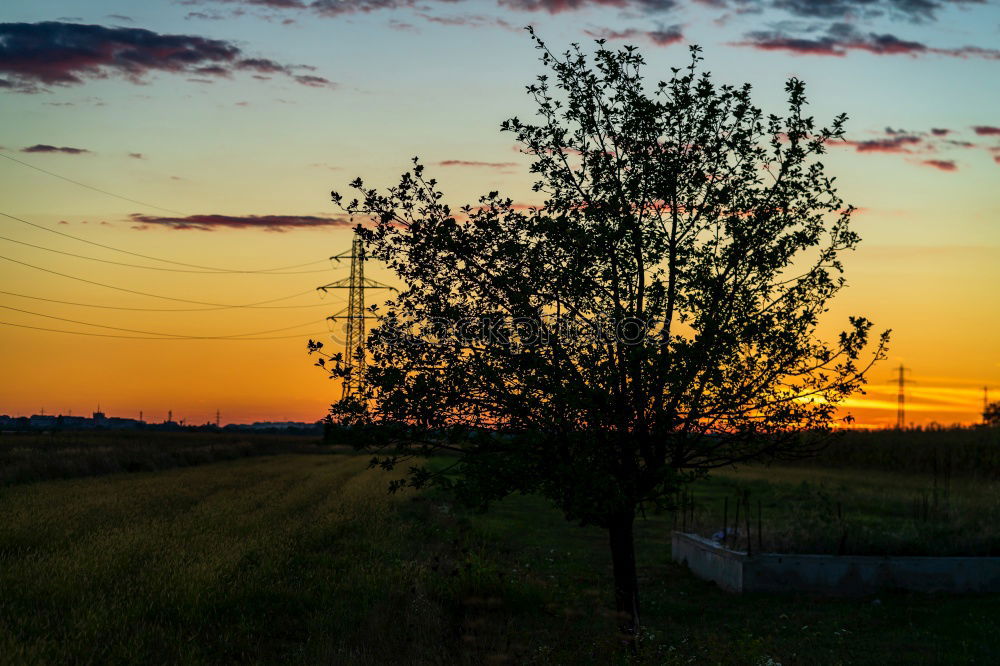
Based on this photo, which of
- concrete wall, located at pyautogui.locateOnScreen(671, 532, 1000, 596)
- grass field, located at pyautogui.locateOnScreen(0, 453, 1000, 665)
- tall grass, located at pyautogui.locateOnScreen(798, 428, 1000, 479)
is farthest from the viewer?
tall grass, located at pyautogui.locateOnScreen(798, 428, 1000, 479)

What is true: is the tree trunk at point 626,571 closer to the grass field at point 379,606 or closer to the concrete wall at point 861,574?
the grass field at point 379,606

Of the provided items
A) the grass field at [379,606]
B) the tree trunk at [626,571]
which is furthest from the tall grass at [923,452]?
the tree trunk at [626,571]

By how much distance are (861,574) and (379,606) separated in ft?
37.8

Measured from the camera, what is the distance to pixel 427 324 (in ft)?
43.2

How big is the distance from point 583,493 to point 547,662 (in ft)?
9.72

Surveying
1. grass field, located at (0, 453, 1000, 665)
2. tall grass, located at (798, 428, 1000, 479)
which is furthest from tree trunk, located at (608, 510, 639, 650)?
tall grass, located at (798, 428, 1000, 479)

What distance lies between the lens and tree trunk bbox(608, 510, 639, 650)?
47.8 feet

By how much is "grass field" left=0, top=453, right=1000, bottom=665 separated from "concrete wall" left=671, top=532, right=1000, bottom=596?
0.53m

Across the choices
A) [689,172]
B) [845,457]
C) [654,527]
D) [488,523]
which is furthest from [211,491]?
[845,457]

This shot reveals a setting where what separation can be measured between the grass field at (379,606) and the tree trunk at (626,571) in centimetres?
55

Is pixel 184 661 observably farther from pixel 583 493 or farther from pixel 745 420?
pixel 745 420

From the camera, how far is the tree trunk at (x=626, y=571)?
14.6 meters

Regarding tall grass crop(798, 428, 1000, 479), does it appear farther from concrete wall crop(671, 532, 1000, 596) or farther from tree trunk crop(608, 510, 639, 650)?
tree trunk crop(608, 510, 639, 650)

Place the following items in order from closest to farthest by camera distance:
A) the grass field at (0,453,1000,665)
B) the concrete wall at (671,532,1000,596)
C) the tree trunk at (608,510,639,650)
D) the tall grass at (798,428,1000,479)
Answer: the grass field at (0,453,1000,665) → the tree trunk at (608,510,639,650) → the concrete wall at (671,532,1000,596) → the tall grass at (798,428,1000,479)
